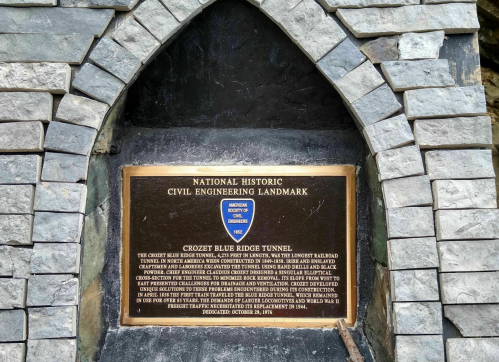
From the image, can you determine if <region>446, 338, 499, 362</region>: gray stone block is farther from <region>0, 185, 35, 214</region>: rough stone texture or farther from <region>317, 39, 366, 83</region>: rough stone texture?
<region>0, 185, 35, 214</region>: rough stone texture

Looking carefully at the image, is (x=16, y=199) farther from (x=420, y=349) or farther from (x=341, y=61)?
(x=420, y=349)

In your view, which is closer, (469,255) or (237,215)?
(469,255)

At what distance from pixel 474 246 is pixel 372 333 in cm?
106

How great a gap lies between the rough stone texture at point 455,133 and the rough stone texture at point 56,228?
7.80 ft

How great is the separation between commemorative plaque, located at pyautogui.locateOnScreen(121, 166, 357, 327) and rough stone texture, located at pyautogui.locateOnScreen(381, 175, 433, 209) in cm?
68

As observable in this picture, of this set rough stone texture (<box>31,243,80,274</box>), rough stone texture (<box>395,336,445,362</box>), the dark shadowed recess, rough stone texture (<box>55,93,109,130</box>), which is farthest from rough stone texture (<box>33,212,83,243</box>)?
rough stone texture (<box>395,336,445,362</box>)

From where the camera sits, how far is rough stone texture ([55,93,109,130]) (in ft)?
10.1

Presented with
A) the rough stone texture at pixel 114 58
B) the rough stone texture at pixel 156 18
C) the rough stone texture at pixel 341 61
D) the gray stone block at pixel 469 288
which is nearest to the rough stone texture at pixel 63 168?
the rough stone texture at pixel 114 58

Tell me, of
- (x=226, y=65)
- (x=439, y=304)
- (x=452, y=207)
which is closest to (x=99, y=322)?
(x=226, y=65)

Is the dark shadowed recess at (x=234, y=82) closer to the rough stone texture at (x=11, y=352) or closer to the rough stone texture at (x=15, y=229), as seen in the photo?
the rough stone texture at (x=15, y=229)

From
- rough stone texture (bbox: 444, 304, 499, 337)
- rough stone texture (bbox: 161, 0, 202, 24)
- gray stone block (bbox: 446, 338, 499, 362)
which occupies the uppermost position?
rough stone texture (bbox: 161, 0, 202, 24)

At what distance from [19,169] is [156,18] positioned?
140cm

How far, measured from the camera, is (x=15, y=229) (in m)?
2.98

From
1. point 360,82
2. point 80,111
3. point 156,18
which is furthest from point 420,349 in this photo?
point 156,18
